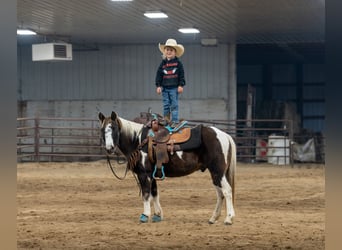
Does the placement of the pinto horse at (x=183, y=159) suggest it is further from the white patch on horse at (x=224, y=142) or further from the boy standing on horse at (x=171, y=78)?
the boy standing on horse at (x=171, y=78)

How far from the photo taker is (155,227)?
8328 millimetres

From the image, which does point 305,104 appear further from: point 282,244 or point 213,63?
point 282,244

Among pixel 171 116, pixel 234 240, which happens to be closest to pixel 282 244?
pixel 234 240

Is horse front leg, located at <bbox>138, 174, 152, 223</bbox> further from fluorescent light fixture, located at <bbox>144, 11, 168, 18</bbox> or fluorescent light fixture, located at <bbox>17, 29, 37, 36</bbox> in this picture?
fluorescent light fixture, located at <bbox>17, 29, 37, 36</bbox>

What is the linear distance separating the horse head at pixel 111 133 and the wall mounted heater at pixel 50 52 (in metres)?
10.5

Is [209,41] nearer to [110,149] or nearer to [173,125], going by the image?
[173,125]

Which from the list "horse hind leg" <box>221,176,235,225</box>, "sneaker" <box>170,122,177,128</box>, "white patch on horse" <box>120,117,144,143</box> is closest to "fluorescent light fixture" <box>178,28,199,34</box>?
"sneaker" <box>170,122,177,128</box>

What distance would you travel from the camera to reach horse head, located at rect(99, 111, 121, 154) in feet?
28.7

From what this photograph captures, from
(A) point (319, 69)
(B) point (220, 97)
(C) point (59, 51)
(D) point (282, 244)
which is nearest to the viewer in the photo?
(D) point (282, 244)

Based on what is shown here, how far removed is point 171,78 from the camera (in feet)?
32.0

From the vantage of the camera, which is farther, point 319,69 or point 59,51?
point 319,69

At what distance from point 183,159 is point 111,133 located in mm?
980

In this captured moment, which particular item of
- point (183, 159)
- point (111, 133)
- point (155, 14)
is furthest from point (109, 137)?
point (155, 14)

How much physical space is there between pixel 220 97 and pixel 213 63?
3.74ft
